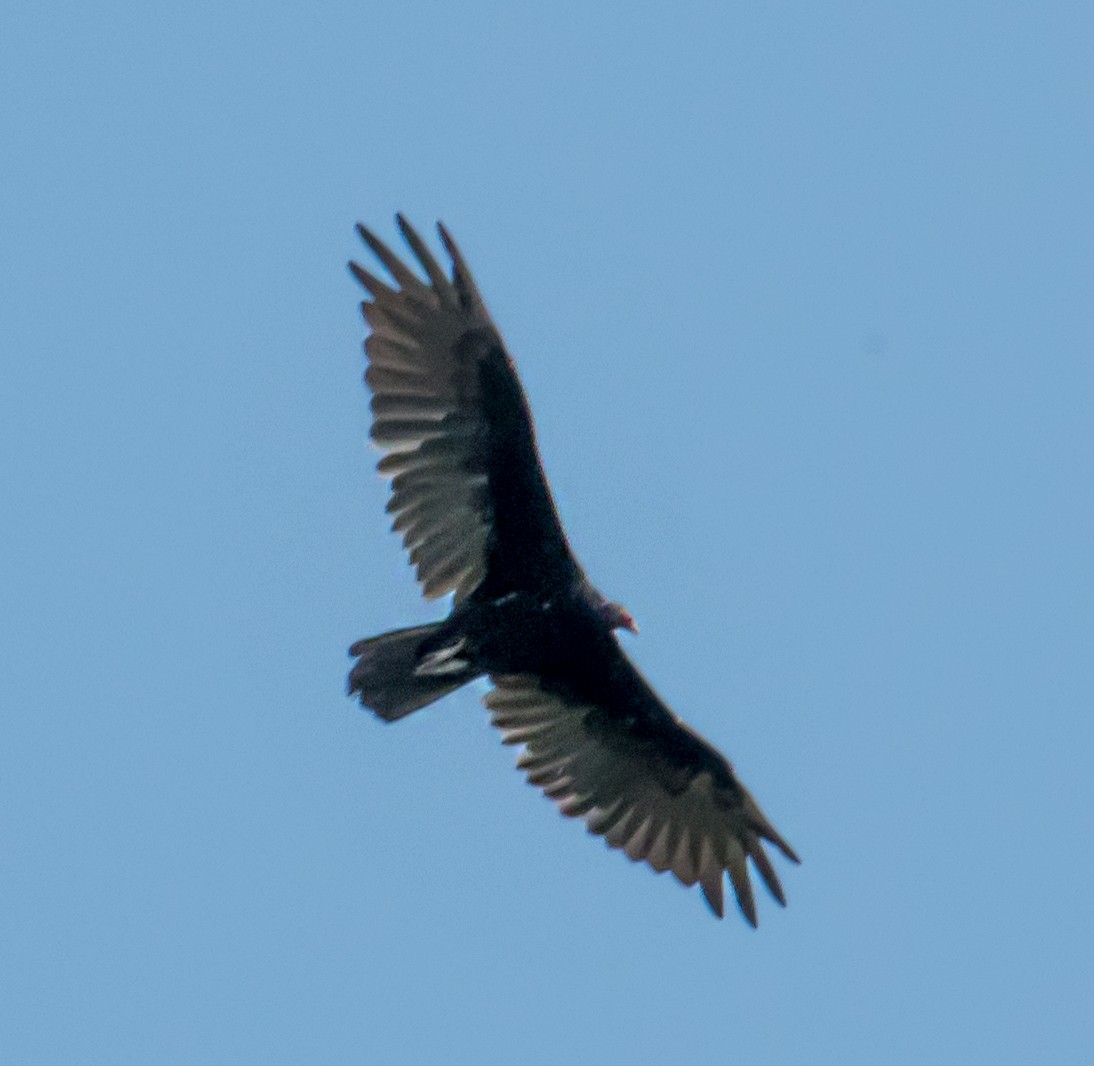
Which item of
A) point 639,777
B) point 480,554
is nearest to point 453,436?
point 480,554

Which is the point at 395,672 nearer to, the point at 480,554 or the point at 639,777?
the point at 480,554

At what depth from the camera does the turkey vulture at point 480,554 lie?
1341 cm

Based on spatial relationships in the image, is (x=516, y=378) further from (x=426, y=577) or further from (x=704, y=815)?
(x=704, y=815)

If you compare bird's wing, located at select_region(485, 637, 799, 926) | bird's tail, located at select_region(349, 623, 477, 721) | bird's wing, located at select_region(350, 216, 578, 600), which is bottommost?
bird's wing, located at select_region(485, 637, 799, 926)

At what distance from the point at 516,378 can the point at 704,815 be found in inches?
115

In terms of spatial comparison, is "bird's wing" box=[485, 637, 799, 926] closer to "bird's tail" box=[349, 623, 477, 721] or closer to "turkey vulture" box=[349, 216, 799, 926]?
"turkey vulture" box=[349, 216, 799, 926]

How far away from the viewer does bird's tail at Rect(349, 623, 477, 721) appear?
13312mm

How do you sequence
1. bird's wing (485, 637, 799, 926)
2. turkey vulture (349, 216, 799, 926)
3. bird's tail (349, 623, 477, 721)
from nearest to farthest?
bird's tail (349, 623, 477, 721), turkey vulture (349, 216, 799, 926), bird's wing (485, 637, 799, 926)

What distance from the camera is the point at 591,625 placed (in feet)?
45.2

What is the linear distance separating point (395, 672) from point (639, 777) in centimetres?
204

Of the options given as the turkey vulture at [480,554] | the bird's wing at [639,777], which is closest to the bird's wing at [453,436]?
the turkey vulture at [480,554]

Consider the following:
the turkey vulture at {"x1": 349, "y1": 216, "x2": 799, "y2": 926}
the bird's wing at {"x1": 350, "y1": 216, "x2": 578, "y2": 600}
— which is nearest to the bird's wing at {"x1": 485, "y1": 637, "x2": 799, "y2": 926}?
the turkey vulture at {"x1": 349, "y1": 216, "x2": 799, "y2": 926}

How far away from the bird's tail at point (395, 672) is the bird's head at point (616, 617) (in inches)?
36.1

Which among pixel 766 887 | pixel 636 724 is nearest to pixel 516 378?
pixel 636 724
